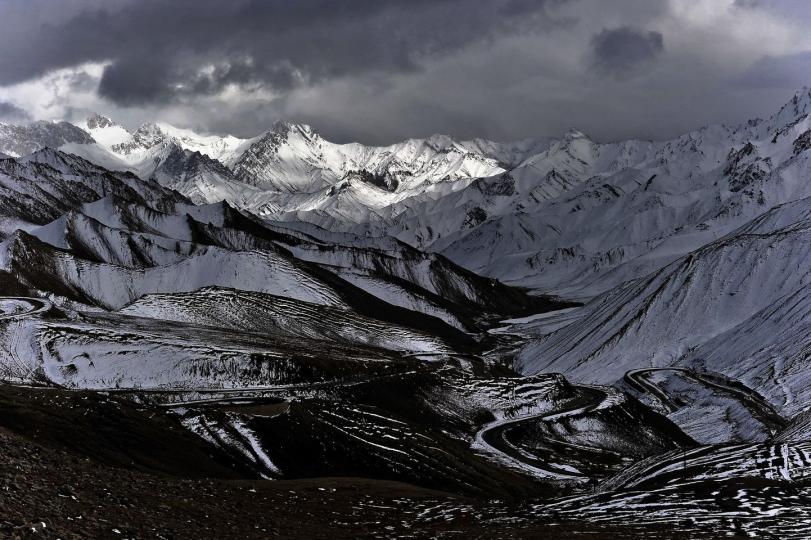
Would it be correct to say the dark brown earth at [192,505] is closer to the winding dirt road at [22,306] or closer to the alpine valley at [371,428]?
the alpine valley at [371,428]

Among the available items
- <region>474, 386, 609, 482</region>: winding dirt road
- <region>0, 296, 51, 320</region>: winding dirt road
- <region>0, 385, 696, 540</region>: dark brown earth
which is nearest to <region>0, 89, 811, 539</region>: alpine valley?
<region>0, 385, 696, 540</region>: dark brown earth

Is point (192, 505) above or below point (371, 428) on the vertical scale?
below

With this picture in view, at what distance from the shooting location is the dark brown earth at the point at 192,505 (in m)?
34.1

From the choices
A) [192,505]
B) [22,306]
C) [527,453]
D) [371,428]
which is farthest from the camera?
[22,306]

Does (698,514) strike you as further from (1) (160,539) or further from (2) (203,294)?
(2) (203,294)

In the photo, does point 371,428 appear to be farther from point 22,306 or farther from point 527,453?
point 22,306

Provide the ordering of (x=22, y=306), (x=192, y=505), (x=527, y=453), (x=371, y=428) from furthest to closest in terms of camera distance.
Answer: (x=22, y=306), (x=527, y=453), (x=371, y=428), (x=192, y=505)

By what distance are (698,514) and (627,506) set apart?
13.6ft

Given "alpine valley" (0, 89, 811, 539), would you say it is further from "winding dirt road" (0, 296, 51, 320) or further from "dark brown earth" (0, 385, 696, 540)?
"winding dirt road" (0, 296, 51, 320)

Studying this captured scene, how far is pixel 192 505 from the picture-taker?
40.0 metres

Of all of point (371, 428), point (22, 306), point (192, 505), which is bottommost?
point (192, 505)

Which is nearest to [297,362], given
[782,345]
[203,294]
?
[203,294]

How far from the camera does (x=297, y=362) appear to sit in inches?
4619

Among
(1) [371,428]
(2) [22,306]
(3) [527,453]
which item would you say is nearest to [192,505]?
(1) [371,428]
